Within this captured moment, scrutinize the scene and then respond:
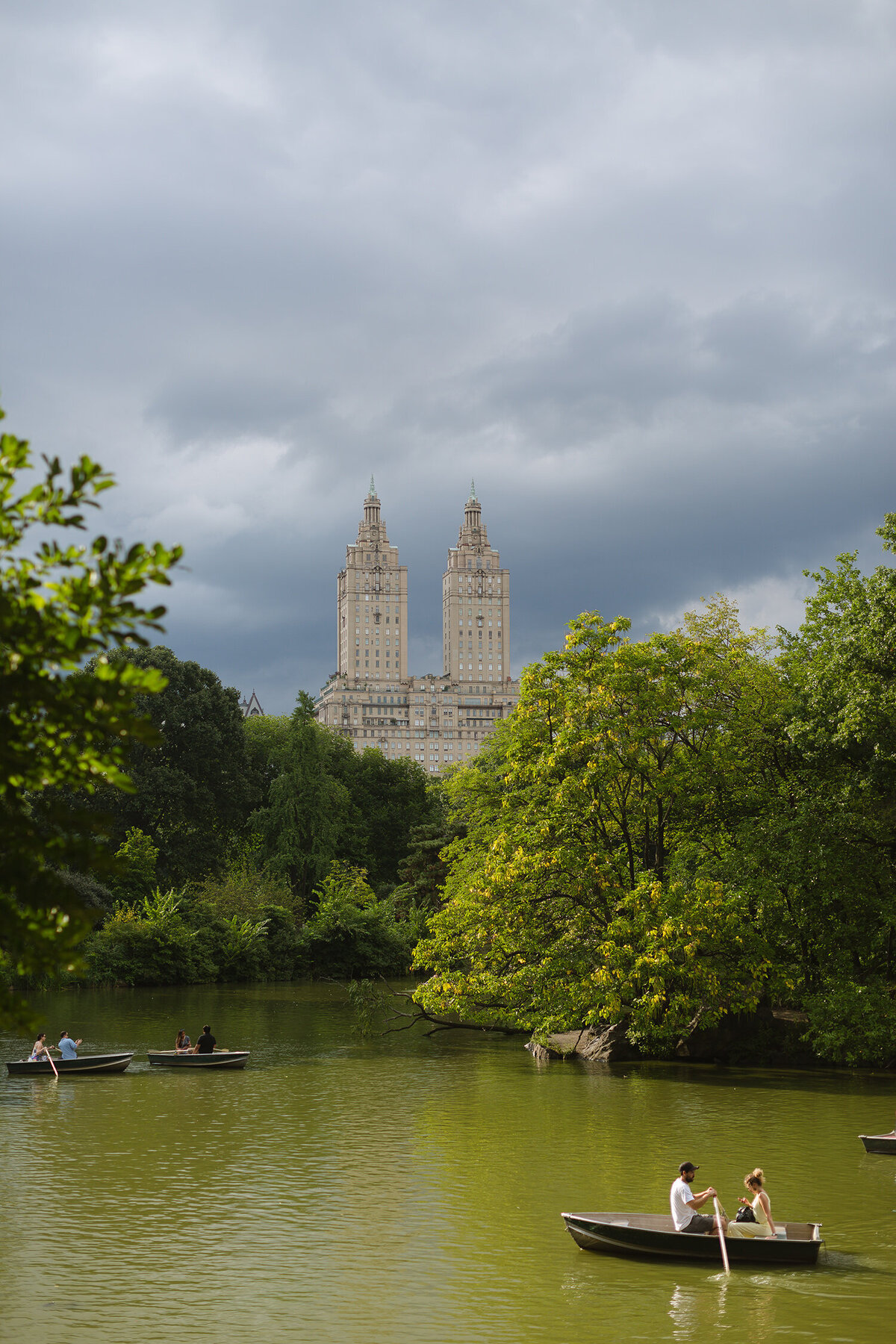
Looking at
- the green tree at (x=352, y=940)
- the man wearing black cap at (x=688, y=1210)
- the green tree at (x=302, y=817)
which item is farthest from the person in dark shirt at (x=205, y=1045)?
the green tree at (x=302, y=817)

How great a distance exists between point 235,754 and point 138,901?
1530 cm

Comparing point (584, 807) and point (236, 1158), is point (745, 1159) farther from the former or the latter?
point (584, 807)

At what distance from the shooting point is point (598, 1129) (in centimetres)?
2264

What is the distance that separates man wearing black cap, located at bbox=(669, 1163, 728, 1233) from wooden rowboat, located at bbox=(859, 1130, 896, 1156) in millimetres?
6418

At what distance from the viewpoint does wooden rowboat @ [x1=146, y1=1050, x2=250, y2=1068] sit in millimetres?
30516

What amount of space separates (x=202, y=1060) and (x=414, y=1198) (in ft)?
46.4

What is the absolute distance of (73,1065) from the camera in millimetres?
29047

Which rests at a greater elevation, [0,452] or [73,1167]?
[0,452]

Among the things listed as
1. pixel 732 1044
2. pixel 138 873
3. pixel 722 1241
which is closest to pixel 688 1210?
pixel 722 1241

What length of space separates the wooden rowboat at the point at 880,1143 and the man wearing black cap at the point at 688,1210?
6418 mm

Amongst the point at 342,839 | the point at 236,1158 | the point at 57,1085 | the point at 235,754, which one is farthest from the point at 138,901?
the point at 236,1158

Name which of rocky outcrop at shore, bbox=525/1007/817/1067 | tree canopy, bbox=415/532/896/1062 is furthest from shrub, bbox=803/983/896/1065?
rocky outcrop at shore, bbox=525/1007/817/1067

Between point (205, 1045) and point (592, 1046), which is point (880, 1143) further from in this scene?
point (205, 1045)

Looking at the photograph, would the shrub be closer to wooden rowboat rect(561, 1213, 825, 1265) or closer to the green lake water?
the green lake water
